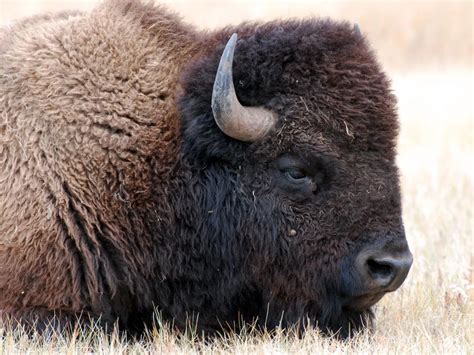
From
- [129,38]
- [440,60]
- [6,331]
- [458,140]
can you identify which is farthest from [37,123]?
[440,60]

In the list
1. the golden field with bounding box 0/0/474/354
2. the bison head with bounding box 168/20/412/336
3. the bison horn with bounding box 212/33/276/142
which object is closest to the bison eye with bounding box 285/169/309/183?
the bison head with bounding box 168/20/412/336

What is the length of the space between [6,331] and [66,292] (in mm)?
370

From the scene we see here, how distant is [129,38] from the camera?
217 inches

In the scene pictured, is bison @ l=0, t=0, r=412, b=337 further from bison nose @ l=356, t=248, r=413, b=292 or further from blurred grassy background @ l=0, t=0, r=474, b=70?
blurred grassy background @ l=0, t=0, r=474, b=70

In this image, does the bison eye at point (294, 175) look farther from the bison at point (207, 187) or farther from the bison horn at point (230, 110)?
the bison horn at point (230, 110)

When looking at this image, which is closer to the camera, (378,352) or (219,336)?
(378,352)

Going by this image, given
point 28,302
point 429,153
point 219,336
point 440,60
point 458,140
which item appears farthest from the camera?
point 440,60

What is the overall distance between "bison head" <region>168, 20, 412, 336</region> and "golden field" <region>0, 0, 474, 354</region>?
0.90 feet

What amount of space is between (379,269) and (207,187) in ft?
3.46

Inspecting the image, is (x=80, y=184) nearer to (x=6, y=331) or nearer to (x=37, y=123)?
(x=37, y=123)

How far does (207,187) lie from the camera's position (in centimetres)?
520

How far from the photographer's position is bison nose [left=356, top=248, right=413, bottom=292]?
16.0ft

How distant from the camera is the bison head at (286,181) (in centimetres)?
511

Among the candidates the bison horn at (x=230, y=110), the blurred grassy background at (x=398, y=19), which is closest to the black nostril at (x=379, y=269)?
the bison horn at (x=230, y=110)
